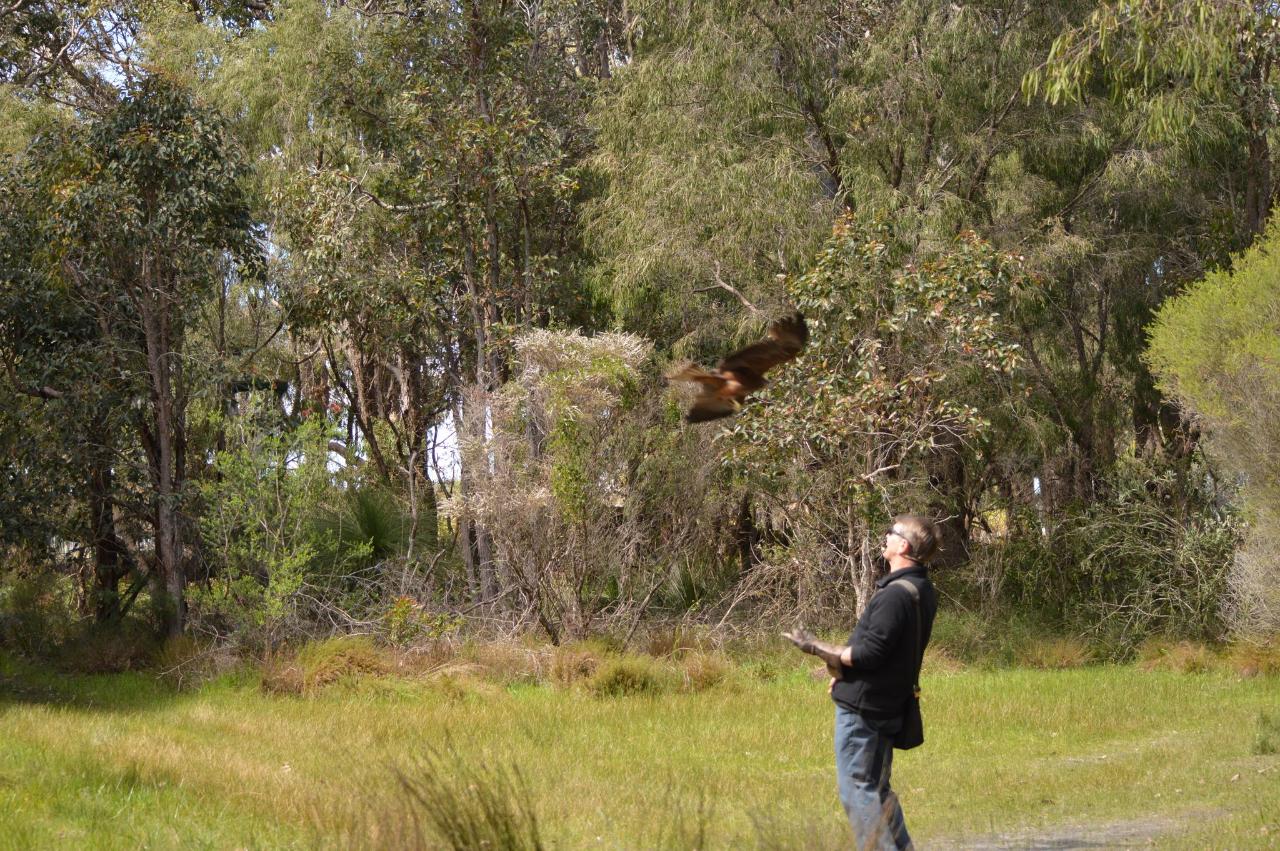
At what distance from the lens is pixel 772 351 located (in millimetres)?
9219

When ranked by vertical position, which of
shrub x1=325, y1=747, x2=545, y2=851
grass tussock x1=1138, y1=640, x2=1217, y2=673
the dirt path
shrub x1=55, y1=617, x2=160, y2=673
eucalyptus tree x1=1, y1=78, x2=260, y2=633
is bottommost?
the dirt path

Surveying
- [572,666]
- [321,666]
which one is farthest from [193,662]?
[572,666]

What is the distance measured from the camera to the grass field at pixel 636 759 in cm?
745

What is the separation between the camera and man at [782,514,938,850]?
595 cm

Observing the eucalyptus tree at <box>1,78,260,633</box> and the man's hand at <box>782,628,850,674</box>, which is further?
the eucalyptus tree at <box>1,78,260,633</box>

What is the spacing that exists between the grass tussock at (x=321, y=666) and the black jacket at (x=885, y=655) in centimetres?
1061

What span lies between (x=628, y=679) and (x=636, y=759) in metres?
4.17

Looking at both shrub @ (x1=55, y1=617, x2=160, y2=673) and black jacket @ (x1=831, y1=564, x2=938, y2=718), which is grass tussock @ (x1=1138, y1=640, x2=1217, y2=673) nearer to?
black jacket @ (x1=831, y1=564, x2=938, y2=718)

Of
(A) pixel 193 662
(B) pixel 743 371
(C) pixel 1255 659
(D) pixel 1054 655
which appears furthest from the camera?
(D) pixel 1054 655

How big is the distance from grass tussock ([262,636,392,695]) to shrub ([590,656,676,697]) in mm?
2765

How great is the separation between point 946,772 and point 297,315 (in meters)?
14.9

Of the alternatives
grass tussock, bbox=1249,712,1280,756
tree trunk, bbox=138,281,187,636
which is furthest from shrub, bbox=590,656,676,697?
tree trunk, bbox=138,281,187,636

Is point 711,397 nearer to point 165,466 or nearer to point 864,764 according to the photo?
point 864,764

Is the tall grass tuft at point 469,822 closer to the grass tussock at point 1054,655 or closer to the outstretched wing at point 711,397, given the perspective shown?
the outstretched wing at point 711,397
